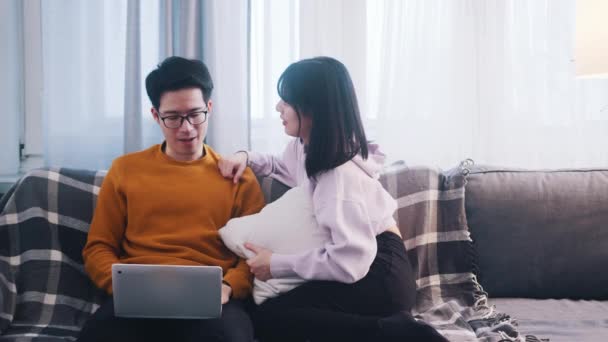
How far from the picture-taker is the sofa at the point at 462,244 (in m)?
1.77

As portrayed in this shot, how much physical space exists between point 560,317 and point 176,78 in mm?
1265

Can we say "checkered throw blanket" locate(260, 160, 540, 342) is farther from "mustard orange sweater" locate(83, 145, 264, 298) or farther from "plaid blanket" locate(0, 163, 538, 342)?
"mustard orange sweater" locate(83, 145, 264, 298)

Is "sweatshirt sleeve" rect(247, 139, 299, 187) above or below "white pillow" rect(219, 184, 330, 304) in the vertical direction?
above

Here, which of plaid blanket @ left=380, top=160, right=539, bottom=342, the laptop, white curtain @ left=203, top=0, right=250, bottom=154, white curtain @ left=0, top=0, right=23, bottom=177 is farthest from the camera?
white curtain @ left=0, top=0, right=23, bottom=177

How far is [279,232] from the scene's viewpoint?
165cm

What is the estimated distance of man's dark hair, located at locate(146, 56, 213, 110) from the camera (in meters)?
1.71

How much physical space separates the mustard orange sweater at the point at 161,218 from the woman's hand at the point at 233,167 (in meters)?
0.03

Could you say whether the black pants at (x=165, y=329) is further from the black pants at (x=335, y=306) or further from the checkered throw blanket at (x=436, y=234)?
the checkered throw blanket at (x=436, y=234)

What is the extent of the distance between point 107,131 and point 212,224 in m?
0.74

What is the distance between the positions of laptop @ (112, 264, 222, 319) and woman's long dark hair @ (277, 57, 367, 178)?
418mm

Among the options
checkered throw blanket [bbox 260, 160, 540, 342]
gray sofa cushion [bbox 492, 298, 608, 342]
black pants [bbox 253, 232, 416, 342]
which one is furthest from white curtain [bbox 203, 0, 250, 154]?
gray sofa cushion [bbox 492, 298, 608, 342]

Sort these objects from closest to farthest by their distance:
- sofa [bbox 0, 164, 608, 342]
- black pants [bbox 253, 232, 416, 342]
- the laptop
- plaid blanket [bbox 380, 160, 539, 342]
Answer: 1. the laptop
2. black pants [bbox 253, 232, 416, 342]
3. sofa [bbox 0, 164, 608, 342]
4. plaid blanket [bbox 380, 160, 539, 342]

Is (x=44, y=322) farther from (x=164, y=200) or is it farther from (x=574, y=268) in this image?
(x=574, y=268)

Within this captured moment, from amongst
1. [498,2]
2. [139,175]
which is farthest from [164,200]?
[498,2]
